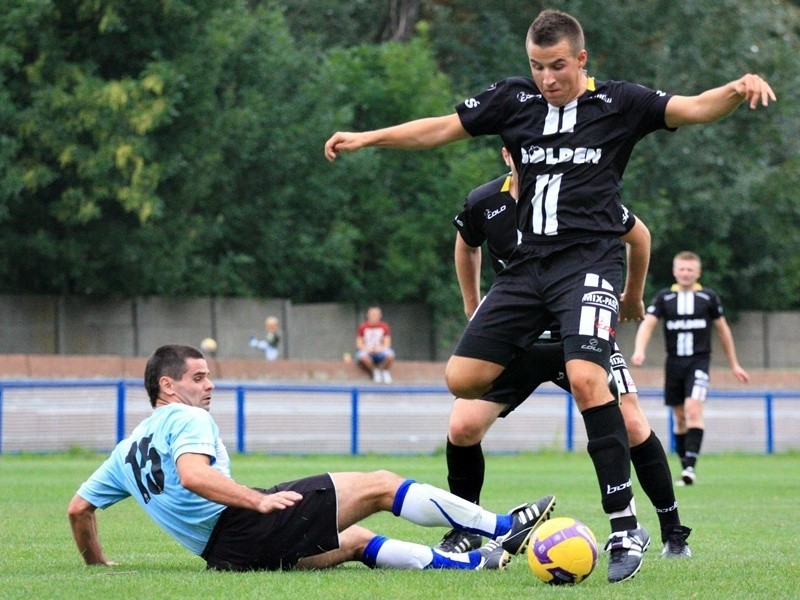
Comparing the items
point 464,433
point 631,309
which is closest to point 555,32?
point 631,309

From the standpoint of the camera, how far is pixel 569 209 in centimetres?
714

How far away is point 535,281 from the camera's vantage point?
23.7 feet

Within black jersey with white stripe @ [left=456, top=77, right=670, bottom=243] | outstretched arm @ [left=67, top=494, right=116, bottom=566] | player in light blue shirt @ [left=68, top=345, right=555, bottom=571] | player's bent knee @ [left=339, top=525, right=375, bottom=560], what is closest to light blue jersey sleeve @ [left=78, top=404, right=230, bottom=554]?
player in light blue shirt @ [left=68, top=345, right=555, bottom=571]

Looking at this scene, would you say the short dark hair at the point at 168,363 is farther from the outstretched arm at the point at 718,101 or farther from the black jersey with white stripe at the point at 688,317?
the black jersey with white stripe at the point at 688,317

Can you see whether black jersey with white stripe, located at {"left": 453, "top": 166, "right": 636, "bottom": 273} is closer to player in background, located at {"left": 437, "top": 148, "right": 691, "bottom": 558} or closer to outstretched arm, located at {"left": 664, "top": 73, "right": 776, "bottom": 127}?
player in background, located at {"left": 437, "top": 148, "right": 691, "bottom": 558}

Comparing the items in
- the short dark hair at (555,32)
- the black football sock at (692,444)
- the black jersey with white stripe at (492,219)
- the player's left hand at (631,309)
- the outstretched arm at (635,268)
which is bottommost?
the black football sock at (692,444)

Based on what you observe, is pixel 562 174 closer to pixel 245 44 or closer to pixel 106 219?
pixel 106 219

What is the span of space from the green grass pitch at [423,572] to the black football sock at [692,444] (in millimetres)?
335

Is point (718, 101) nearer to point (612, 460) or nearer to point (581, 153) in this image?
point (581, 153)

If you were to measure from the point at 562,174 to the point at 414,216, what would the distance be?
2945 cm

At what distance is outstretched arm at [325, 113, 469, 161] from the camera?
723 centimetres

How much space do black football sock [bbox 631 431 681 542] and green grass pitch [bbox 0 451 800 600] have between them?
26cm

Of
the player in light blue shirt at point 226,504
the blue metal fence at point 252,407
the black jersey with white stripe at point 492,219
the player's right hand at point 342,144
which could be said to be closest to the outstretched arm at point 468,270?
the black jersey with white stripe at point 492,219

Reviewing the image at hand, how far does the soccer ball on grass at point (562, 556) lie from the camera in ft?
21.8
